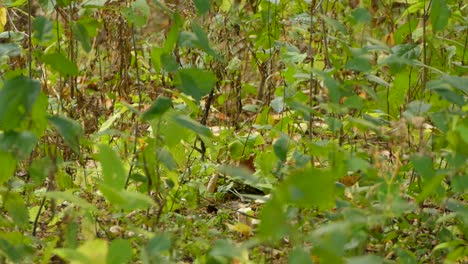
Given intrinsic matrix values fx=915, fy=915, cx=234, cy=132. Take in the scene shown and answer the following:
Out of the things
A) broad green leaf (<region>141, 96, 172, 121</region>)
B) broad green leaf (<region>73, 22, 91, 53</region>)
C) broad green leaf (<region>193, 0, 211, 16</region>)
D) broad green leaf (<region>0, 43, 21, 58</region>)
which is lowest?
broad green leaf (<region>141, 96, 172, 121</region>)

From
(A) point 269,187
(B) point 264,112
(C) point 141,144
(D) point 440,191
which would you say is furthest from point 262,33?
(D) point 440,191

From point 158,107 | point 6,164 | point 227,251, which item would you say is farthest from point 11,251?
point 227,251

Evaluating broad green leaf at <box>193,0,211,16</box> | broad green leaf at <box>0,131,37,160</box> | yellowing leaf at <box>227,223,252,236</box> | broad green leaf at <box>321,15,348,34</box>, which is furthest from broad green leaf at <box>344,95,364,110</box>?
broad green leaf at <box>0,131,37,160</box>

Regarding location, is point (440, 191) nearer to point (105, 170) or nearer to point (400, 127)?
point (400, 127)

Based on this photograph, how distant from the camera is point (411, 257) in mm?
1959

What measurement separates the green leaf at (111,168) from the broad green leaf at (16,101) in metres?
0.18

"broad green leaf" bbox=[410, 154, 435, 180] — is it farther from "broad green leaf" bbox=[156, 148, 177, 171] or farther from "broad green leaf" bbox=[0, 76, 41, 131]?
"broad green leaf" bbox=[0, 76, 41, 131]

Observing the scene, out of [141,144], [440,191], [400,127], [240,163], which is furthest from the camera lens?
[240,163]

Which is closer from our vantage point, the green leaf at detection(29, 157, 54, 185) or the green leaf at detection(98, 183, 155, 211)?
the green leaf at detection(98, 183, 155, 211)

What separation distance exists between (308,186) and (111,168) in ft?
1.71

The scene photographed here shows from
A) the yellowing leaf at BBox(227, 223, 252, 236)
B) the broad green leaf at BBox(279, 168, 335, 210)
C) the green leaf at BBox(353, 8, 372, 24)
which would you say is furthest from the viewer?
the yellowing leaf at BBox(227, 223, 252, 236)

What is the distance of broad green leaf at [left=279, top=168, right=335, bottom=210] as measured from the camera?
1.53 meters

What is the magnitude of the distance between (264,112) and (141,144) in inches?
21.5

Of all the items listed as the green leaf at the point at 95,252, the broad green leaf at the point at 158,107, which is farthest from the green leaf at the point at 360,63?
the green leaf at the point at 95,252
